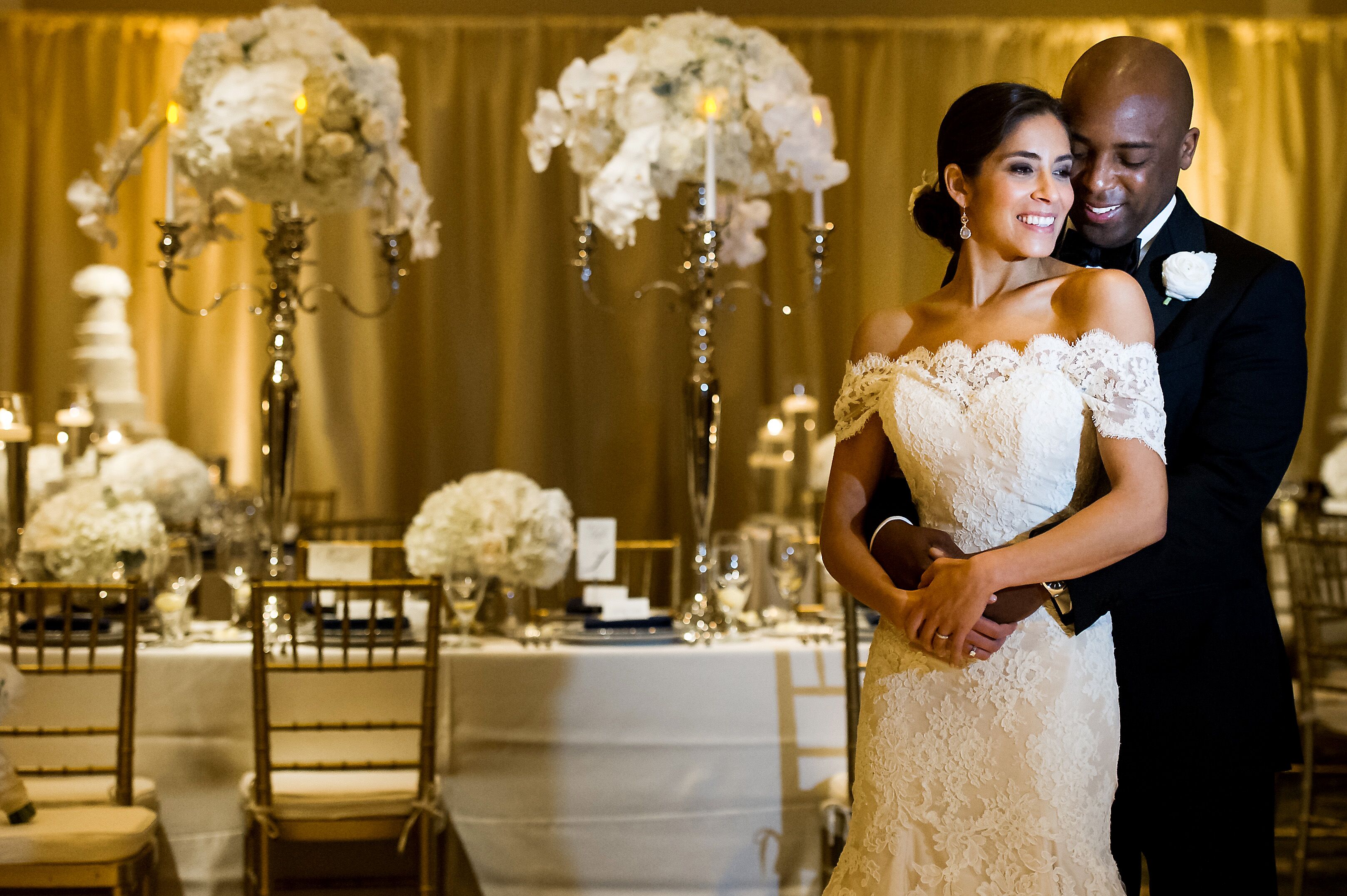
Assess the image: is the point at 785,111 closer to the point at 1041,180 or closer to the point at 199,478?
the point at 1041,180

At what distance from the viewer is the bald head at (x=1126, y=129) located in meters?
1.90

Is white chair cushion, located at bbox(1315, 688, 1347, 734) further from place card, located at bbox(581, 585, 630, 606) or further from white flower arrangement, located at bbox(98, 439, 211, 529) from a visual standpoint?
white flower arrangement, located at bbox(98, 439, 211, 529)

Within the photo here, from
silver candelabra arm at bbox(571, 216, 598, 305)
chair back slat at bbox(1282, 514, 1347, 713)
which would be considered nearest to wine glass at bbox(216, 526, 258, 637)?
silver candelabra arm at bbox(571, 216, 598, 305)

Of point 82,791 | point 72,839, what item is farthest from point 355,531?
point 72,839

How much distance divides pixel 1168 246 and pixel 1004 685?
77 cm

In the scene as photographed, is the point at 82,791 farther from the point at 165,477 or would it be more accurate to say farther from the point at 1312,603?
the point at 1312,603

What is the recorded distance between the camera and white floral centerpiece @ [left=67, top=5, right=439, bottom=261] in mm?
3141

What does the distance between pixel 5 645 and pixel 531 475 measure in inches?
155

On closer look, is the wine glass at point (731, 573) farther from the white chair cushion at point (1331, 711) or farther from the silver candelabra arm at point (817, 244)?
the white chair cushion at point (1331, 711)

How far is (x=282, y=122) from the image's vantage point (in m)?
3.13

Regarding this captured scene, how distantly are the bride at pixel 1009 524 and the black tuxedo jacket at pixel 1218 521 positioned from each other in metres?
0.12

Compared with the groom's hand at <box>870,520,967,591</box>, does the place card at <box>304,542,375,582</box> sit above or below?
below

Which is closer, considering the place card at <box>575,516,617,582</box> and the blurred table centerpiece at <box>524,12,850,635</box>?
Answer: the blurred table centerpiece at <box>524,12,850,635</box>

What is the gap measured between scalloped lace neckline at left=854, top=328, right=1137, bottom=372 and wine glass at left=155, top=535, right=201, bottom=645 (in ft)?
7.17
